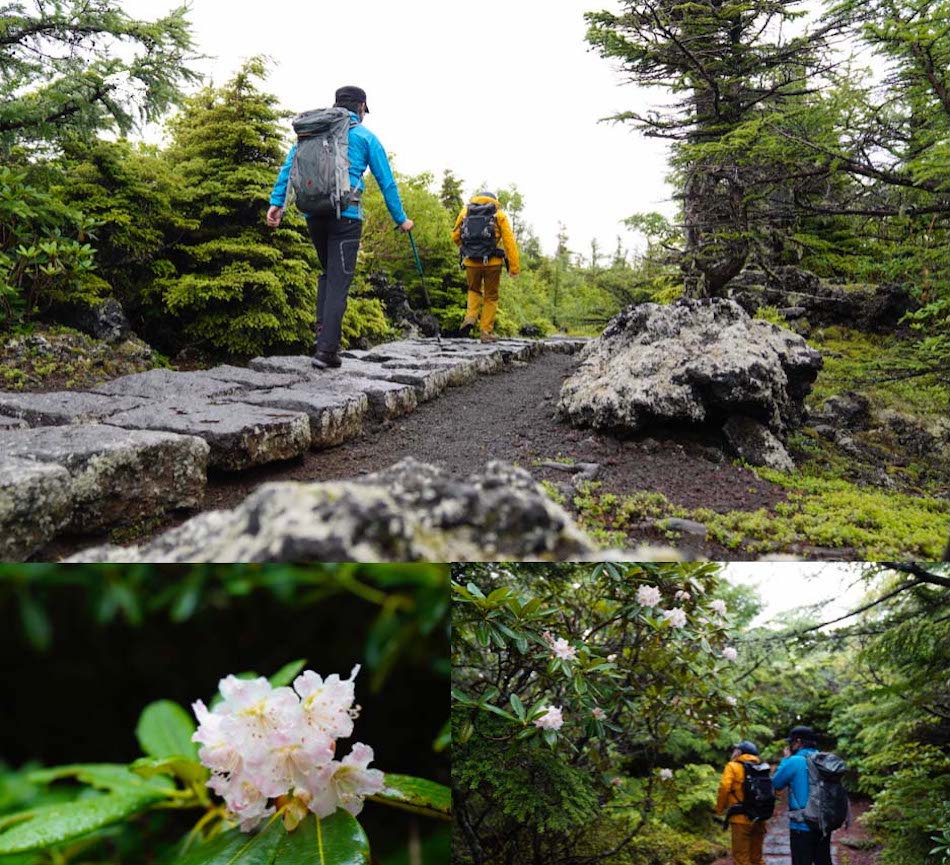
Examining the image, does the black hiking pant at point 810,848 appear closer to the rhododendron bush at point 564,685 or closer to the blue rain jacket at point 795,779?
the blue rain jacket at point 795,779

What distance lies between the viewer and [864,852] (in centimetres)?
380

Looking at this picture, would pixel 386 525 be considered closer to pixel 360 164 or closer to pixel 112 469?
pixel 112 469

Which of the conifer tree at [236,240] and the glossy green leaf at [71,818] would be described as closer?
the glossy green leaf at [71,818]

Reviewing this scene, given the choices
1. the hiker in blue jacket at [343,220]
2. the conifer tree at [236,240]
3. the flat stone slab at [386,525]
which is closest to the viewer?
the flat stone slab at [386,525]

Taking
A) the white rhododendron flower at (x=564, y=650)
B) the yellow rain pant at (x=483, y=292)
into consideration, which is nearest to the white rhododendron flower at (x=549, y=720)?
the white rhododendron flower at (x=564, y=650)

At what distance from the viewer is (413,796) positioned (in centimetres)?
128

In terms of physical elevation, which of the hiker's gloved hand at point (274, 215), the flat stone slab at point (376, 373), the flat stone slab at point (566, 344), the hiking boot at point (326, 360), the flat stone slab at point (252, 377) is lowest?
the flat stone slab at point (252, 377)

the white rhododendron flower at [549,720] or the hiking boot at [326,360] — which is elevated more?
the hiking boot at [326,360]

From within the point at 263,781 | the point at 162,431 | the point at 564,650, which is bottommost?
the point at 564,650

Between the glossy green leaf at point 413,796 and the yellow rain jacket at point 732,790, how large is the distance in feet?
9.46

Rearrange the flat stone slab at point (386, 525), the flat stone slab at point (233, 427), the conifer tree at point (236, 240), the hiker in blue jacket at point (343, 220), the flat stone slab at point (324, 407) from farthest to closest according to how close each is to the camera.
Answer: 1. the conifer tree at point (236, 240)
2. the hiker in blue jacket at point (343, 220)
3. the flat stone slab at point (324, 407)
4. the flat stone slab at point (233, 427)
5. the flat stone slab at point (386, 525)

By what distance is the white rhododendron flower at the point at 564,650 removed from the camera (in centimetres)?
274

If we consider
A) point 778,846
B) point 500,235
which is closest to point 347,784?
point 778,846

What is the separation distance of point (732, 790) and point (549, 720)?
1.73 meters
